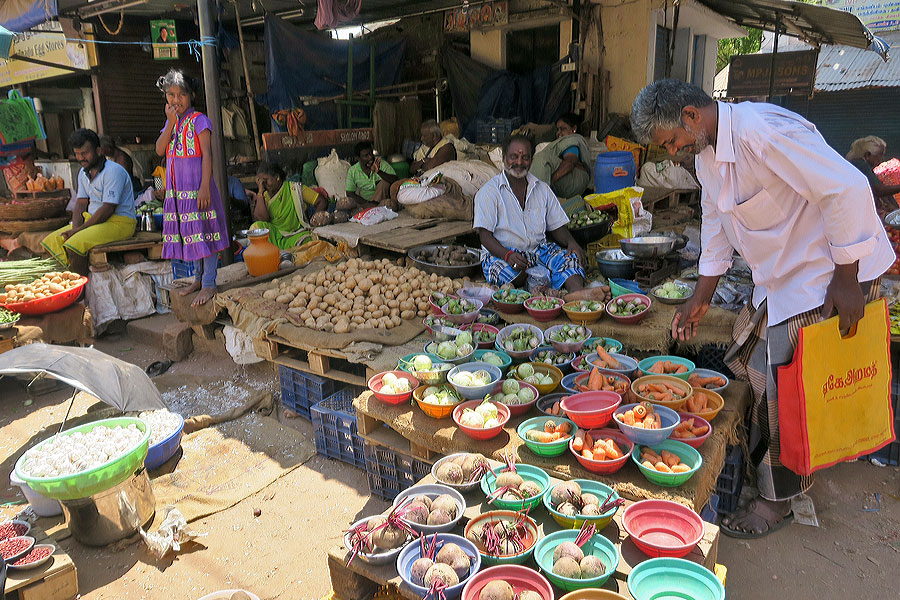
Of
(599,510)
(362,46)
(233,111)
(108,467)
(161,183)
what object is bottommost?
(108,467)

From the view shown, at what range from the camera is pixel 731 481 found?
291 centimetres

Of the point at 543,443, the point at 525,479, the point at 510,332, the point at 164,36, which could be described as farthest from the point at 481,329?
the point at 164,36

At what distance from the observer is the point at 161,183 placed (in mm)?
7121

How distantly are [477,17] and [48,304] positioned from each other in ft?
22.1

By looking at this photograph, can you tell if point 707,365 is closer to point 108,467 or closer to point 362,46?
point 108,467

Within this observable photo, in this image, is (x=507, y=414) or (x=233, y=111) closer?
(x=507, y=414)

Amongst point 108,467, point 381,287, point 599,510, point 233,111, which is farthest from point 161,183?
point 599,510

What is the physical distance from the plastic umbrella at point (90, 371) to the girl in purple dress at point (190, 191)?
4.74 feet

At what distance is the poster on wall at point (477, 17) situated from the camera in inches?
329

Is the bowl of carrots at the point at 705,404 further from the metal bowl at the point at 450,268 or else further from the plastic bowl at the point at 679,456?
the metal bowl at the point at 450,268

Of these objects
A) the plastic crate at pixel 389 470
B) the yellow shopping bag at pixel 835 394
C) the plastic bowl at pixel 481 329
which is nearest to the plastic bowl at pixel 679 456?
the yellow shopping bag at pixel 835 394

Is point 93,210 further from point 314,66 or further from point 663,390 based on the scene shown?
point 663,390

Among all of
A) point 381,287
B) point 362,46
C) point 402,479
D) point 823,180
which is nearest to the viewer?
point 823,180

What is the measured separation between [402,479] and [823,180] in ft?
7.61
